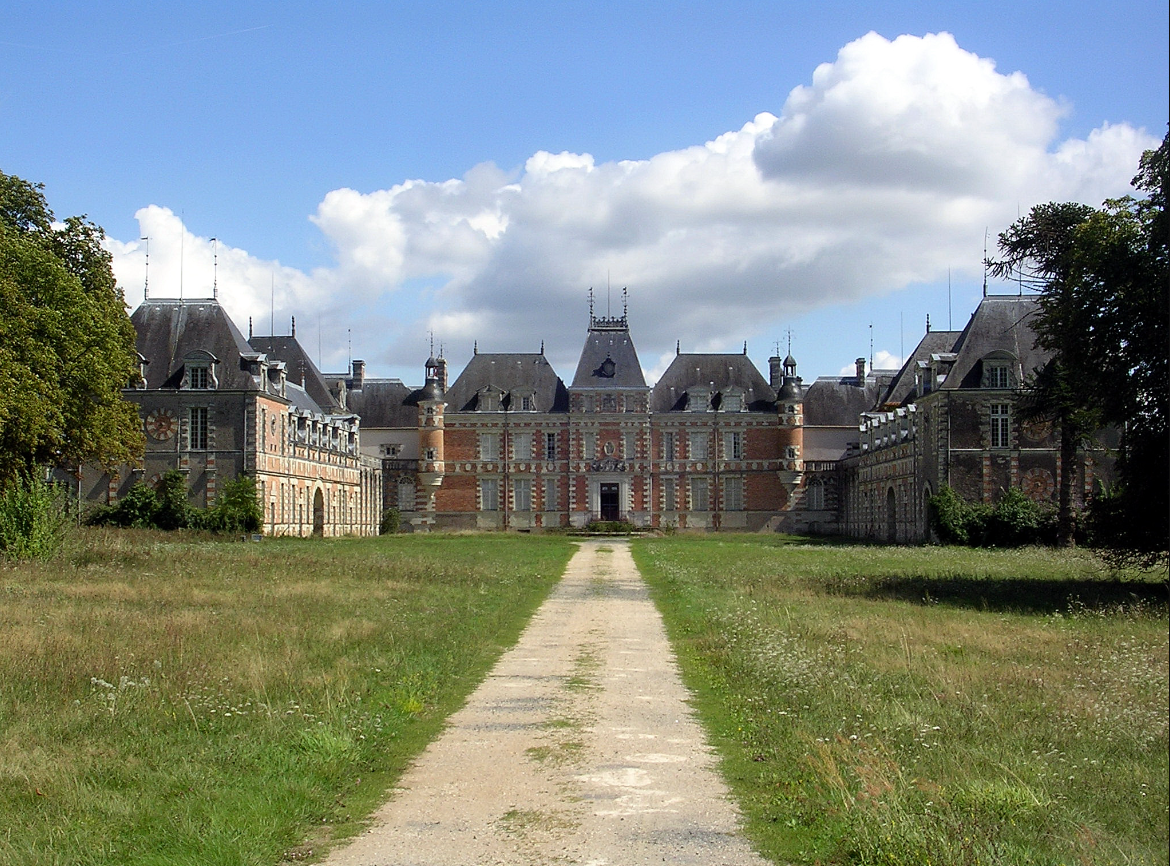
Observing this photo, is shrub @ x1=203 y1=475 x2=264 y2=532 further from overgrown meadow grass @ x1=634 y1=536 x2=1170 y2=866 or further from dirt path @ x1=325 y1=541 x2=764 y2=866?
dirt path @ x1=325 y1=541 x2=764 y2=866

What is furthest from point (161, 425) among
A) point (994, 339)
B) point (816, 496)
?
point (816, 496)

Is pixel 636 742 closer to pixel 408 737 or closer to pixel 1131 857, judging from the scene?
pixel 408 737

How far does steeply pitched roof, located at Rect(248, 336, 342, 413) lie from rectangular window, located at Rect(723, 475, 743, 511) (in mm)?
24841

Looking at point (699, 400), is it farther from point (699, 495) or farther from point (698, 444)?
point (699, 495)

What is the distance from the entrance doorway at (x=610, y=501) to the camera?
233 ft

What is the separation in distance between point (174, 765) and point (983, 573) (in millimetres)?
20807

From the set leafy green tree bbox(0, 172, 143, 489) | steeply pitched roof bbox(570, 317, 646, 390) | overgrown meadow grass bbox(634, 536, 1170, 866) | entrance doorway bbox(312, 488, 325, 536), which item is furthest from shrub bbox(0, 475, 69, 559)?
steeply pitched roof bbox(570, 317, 646, 390)

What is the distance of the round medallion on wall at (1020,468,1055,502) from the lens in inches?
1838

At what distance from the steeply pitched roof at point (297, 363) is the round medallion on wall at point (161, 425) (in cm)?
1780

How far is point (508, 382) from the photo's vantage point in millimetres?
72000

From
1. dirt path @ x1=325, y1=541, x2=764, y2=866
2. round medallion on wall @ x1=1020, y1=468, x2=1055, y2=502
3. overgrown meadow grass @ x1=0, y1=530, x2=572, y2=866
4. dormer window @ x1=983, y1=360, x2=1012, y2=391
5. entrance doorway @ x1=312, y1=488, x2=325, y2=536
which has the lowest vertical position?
dirt path @ x1=325, y1=541, x2=764, y2=866

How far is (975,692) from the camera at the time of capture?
10633 millimetres

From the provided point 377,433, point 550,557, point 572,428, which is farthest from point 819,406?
point 550,557

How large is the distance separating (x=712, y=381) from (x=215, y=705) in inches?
2466
